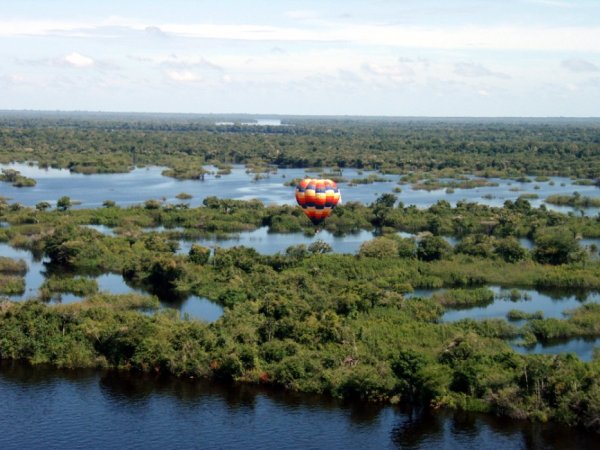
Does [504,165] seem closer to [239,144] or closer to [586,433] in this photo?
[239,144]

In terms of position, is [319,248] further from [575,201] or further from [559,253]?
[575,201]

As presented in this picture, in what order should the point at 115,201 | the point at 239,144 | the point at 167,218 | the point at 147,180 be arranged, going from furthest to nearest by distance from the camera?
the point at 239,144 < the point at 147,180 < the point at 115,201 < the point at 167,218

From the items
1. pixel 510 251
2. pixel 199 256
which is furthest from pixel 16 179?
pixel 510 251

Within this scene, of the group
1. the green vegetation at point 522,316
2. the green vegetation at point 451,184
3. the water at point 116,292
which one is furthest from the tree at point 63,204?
the green vegetation at point 522,316

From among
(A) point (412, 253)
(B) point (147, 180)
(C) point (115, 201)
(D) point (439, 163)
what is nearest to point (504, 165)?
(D) point (439, 163)

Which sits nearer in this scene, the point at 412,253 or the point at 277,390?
the point at 277,390

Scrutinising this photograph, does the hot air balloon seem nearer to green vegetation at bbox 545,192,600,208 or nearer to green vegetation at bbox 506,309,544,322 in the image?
green vegetation at bbox 506,309,544,322

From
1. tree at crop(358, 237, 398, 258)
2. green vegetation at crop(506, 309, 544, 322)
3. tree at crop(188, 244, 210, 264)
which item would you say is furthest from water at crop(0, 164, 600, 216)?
green vegetation at crop(506, 309, 544, 322)
